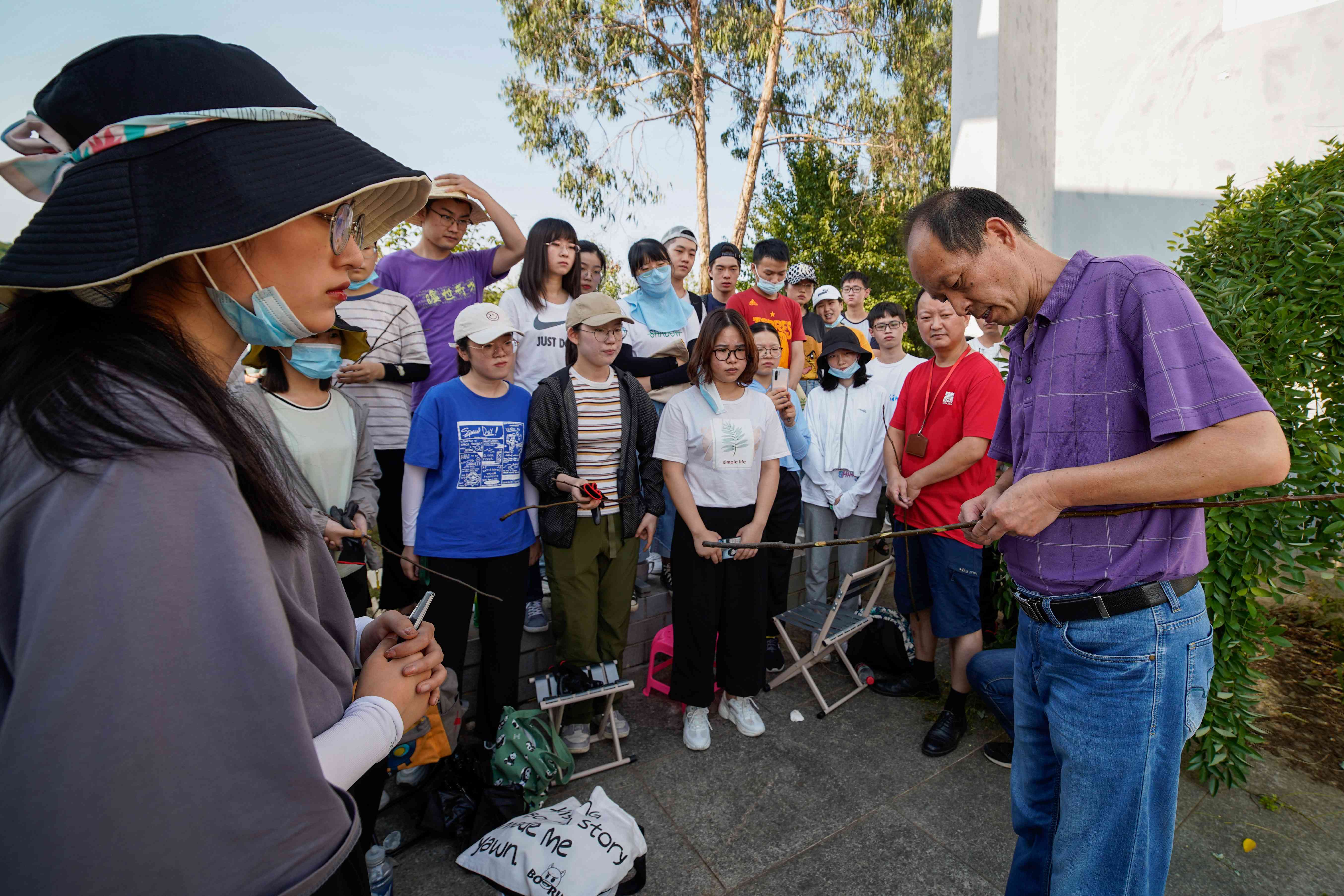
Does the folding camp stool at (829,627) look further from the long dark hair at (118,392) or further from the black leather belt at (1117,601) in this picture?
the long dark hair at (118,392)

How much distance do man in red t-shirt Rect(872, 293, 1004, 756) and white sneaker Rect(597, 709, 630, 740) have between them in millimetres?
1612

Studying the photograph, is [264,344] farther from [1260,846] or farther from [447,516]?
[1260,846]

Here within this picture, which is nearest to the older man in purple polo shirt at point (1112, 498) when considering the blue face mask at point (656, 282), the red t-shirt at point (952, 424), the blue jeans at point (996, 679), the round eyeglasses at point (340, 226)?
the blue jeans at point (996, 679)

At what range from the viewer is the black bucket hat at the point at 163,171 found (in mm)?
734

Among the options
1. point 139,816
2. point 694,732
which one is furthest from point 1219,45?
point 139,816

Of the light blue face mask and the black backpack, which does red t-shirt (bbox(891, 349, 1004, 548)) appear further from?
the light blue face mask

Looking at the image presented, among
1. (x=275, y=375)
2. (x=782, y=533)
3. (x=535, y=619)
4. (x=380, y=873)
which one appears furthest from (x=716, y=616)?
(x=275, y=375)

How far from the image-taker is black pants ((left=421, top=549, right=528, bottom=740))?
3.14 m

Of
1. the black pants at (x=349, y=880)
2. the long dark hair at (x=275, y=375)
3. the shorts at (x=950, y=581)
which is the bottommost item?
the shorts at (x=950, y=581)

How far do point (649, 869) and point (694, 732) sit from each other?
88 cm

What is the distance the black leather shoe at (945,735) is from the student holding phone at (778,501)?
1.05m

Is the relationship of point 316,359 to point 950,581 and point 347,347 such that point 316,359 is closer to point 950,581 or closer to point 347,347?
point 347,347

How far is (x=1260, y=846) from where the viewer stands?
→ 8.89 ft

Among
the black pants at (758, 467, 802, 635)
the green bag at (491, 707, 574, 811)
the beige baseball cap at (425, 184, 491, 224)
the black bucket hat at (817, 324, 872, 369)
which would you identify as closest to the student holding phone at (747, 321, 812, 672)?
the black pants at (758, 467, 802, 635)
